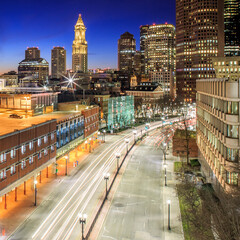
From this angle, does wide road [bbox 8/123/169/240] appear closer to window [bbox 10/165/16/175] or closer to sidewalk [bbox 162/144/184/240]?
window [bbox 10/165/16/175]

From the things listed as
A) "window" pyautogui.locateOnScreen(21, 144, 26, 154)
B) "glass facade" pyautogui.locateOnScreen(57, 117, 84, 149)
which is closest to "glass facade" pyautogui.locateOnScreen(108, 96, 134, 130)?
"glass facade" pyautogui.locateOnScreen(57, 117, 84, 149)

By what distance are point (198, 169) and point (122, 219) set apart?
23814 mm

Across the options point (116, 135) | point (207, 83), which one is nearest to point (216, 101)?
point (207, 83)

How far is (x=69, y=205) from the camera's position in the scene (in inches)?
1361

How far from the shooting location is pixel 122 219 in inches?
1223

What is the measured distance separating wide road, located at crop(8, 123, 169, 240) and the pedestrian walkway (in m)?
2.69

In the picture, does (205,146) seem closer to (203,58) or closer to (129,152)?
(129,152)

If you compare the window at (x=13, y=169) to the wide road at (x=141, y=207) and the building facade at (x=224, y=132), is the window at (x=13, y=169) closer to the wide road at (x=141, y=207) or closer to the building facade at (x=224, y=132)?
the wide road at (x=141, y=207)

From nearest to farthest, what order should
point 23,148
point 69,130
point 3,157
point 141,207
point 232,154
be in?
point 232,154, point 3,157, point 141,207, point 23,148, point 69,130

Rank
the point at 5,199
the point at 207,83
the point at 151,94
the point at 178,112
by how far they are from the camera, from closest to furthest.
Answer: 1. the point at 5,199
2. the point at 207,83
3. the point at 178,112
4. the point at 151,94

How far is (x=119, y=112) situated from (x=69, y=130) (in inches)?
1882

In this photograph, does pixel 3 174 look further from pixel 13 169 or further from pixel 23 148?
pixel 23 148

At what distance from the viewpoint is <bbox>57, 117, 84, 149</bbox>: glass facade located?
50188 mm

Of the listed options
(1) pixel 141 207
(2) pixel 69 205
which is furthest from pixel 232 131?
(2) pixel 69 205
